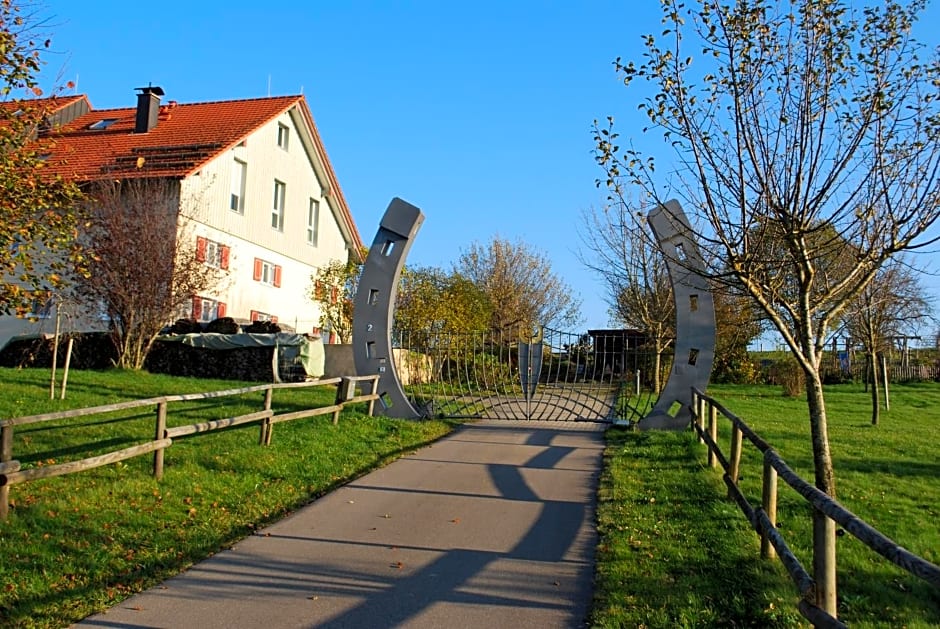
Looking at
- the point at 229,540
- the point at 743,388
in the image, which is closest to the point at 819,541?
the point at 229,540

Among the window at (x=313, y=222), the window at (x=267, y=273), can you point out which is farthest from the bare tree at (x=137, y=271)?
the window at (x=313, y=222)

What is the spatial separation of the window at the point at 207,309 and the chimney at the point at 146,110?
27.2 feet

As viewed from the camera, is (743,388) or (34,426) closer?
(34,426)

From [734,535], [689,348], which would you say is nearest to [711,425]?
[689,348]

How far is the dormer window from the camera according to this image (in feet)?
111

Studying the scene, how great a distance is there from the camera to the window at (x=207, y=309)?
92.6 ft

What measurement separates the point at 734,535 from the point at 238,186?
2706 cm

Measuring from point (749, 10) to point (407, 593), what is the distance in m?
5.95

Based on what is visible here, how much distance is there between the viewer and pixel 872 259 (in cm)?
762

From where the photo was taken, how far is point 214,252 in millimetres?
28891

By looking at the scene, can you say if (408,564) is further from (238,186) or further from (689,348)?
(238,186)

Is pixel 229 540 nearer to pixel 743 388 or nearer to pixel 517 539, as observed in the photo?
pixel 517 539

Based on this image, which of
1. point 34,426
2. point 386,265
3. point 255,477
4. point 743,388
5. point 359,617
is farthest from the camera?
point 743,388

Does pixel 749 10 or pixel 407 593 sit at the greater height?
pixel 749 10
